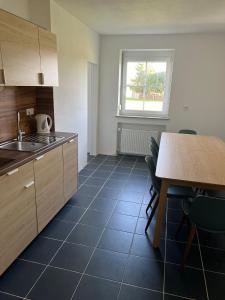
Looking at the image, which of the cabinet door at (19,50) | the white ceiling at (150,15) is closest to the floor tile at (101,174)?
the cabinet door at (19,50)

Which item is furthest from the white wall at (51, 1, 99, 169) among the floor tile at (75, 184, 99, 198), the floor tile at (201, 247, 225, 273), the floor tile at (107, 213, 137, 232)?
the floor tile at (201, 247, 225, 273)

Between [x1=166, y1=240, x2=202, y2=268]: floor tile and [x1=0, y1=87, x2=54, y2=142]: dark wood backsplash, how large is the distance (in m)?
2.03

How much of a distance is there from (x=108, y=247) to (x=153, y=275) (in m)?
0.50

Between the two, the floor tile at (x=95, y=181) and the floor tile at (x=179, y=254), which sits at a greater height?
the floor tile at (x=95, y=181)

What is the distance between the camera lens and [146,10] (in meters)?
2.92

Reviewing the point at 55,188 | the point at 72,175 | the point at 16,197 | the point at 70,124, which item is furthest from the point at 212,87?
the point at 16,197

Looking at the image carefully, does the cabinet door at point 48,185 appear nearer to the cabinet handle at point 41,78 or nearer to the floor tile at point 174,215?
the cabinet handle at point 41,78

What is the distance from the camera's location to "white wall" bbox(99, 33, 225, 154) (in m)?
4.18

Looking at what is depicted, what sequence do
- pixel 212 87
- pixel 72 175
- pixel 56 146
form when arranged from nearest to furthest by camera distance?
pixel 56 146, pixel 72 175, pixel 212 87

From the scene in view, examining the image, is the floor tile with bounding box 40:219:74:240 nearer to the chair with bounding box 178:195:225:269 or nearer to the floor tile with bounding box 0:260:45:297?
the floor tile with bounding box 0:260:45:297

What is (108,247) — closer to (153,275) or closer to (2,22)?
(153,275)

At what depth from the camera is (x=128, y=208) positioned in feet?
9.60

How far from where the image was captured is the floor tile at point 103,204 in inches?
113

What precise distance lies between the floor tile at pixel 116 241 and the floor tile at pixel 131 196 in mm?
752
